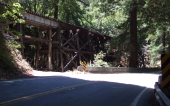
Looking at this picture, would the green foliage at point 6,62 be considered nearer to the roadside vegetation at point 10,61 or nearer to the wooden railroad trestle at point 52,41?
the roadside vegetation at point 10,61

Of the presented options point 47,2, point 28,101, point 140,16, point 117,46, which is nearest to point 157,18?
point 140,16

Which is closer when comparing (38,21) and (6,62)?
(6,62)

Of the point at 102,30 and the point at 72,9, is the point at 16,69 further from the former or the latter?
the point at 102,30

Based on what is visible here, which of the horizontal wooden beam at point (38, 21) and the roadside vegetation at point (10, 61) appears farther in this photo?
the horizontal wooden beam at point (38, 21)

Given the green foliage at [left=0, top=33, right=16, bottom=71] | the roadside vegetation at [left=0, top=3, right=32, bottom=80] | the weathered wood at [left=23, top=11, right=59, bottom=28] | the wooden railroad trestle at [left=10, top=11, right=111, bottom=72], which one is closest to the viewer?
the roadside vegetation at [left=0, top=3, right=32, bottom=80]

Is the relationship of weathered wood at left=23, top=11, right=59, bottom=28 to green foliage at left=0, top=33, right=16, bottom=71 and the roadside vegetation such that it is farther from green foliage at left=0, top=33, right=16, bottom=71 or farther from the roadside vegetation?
green foliage at left=0, top=33, right=16, bottom=71

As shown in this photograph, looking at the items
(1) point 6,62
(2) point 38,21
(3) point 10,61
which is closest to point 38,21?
(2) point 38,21

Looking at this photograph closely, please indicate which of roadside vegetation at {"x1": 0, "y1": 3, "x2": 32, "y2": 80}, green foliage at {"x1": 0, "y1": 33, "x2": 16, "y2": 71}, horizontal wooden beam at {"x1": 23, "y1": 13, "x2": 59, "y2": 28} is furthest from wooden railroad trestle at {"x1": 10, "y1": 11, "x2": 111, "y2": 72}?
green foliage at {"x1": 0, "y1": 33, "x2": 16, "y2": 71}

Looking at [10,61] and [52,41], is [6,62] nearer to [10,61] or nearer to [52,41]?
[10,61]

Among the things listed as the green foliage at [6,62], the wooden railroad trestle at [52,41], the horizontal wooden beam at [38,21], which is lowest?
the green foliage at [6,62]

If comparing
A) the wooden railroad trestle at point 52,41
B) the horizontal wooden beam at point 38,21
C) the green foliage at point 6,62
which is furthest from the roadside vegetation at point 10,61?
the horizontal wooden beam at point 38,21

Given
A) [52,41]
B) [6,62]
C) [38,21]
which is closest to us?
[6,62]

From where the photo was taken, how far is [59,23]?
2138cm

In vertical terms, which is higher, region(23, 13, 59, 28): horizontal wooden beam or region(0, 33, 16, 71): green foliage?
region(23, 13, 59, 28): horizontal wooden beam
